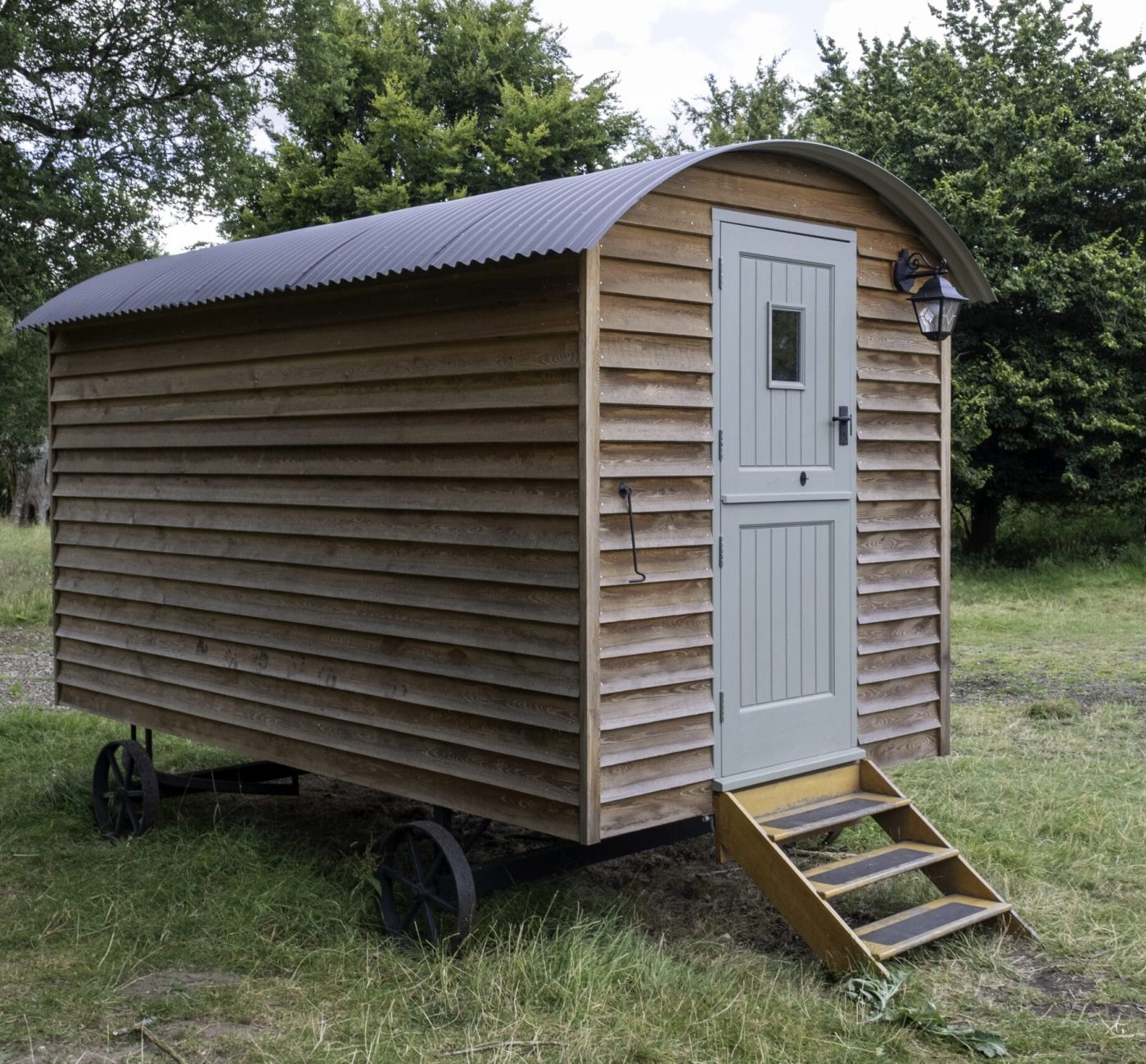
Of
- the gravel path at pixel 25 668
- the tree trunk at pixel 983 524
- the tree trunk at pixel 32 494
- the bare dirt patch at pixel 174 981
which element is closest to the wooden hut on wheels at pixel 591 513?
the bare dirt patch at pixel 174 981

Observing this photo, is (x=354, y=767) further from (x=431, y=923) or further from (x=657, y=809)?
(x=657, y=809)

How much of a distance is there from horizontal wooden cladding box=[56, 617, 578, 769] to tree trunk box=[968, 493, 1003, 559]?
13828mm

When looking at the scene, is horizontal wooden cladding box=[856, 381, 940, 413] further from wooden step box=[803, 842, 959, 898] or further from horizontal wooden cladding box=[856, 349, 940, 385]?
wooden step box=[803, 842, 959, 898]

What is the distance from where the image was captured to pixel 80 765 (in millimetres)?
7938

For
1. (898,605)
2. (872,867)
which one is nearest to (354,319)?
(898,605)

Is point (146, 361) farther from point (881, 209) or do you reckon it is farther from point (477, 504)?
point (881, 209)

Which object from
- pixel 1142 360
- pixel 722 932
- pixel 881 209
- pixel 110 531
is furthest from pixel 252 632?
pixel 1142 360

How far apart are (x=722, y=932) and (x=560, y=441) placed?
2.18 meters

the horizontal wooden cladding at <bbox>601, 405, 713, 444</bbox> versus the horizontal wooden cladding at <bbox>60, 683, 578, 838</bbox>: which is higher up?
the horizontal wooden cladding at <bbox>601, 405, 713, 444</bbox>

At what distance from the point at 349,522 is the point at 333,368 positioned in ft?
2.20

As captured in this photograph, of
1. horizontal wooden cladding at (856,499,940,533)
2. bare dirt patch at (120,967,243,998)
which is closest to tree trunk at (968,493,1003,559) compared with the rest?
horizontal wooden cladding at (856,499,940,533)

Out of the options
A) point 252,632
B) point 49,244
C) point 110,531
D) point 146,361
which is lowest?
point 252,632

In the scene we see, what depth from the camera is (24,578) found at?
15758 mm

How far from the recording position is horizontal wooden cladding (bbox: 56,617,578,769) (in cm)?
484
